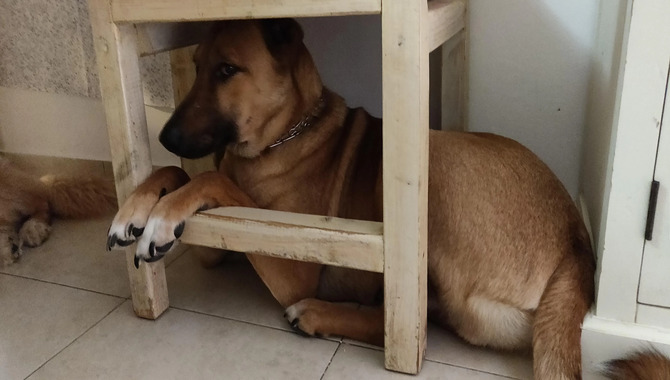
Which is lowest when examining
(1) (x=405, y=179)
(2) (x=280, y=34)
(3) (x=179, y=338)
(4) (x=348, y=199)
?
(3) (x=179, y=338)

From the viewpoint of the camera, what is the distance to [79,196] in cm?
201

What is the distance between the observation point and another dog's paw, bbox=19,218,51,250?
1833 mm

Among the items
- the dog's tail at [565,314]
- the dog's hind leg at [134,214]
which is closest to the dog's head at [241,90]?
the dog's hind leg at [134,214]

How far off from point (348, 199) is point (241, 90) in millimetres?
368

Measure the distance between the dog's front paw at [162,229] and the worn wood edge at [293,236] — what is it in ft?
0.10

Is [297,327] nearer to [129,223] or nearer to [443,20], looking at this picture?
[129,223]

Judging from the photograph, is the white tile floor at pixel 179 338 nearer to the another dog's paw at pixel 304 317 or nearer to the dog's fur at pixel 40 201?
the another dog's paw at pixel 304 317

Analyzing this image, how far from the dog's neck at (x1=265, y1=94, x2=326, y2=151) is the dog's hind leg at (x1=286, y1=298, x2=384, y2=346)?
39 centimetres

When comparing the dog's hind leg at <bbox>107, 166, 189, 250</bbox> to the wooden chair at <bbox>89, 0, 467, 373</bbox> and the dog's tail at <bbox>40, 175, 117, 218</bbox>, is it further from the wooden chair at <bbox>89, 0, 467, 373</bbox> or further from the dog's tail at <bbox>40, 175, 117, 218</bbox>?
the dog's tail at <bbox>40, 175, 117, 218</bbox>

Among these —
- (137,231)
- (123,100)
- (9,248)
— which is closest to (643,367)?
(137,231)

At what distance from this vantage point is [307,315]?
1327 mm

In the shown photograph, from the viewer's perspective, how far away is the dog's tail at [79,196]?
2.00m

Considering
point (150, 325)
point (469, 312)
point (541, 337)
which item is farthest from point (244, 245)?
point (541, 337)

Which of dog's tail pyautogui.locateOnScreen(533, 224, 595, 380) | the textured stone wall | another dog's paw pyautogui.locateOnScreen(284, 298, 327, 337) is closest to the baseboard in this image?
dog's tail pyautogui.locateOnScreen(533, 224, 595, 380)
